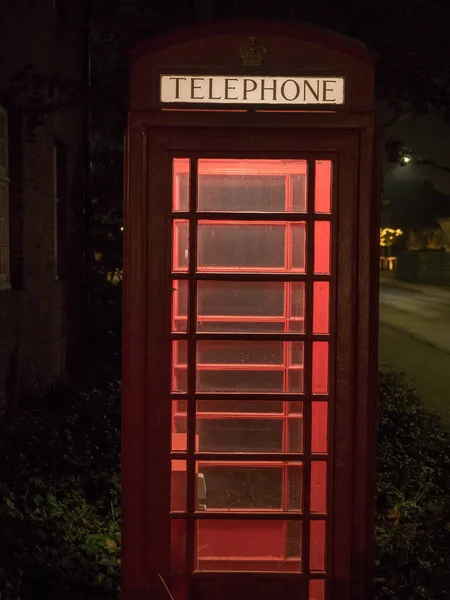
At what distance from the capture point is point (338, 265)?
3.37 meters

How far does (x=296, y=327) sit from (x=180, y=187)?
32.6 inches

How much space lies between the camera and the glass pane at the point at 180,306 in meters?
3.44

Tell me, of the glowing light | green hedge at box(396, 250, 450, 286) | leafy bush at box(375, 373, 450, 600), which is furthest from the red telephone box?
the glowing light

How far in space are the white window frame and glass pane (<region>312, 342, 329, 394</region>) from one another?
4539mm

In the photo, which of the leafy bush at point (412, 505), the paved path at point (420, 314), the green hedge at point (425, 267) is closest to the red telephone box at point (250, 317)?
the leafy bush at point (412, 505)

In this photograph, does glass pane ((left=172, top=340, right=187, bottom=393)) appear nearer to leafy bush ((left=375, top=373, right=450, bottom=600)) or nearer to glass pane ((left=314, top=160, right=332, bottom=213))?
glass pane ((left=314, top=160, right=332, bottom=213))

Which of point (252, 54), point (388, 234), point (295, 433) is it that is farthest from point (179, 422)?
point (388, 234)

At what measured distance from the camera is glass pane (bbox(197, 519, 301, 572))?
368 cm

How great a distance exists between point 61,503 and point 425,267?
44.7 m

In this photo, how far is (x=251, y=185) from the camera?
3469 mm

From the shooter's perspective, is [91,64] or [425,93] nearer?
[425,93]

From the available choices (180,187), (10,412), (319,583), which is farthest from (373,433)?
(10,412)

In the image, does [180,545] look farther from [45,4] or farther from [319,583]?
[45,4]

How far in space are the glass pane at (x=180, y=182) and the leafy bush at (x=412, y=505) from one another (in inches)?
92.4
